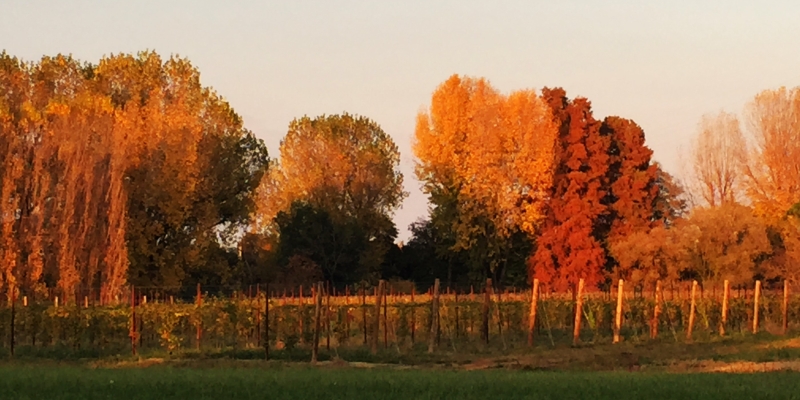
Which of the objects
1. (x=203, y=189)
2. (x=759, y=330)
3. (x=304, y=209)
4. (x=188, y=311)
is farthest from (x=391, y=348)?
(x=304, y=209)

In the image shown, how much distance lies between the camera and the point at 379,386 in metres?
16.3

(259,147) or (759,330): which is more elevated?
(259,147)

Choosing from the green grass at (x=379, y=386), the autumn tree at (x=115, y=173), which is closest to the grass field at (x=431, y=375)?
the green grass at (x=379, y=386)

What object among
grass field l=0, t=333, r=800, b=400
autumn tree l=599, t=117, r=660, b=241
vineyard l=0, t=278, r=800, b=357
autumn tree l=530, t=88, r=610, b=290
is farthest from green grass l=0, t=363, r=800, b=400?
autumn tree l=599, t=117, r=660, b=241

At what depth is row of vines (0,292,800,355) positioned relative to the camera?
2886 centimetres

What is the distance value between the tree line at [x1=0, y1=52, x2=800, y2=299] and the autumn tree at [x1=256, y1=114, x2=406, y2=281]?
12 centimetres

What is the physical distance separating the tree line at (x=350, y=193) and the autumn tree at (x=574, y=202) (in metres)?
0.11

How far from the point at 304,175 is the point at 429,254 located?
29.5ft

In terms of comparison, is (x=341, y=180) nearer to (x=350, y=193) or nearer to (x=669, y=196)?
(x=350, y=193)

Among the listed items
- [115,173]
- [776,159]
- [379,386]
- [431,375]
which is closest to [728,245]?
[776,159]

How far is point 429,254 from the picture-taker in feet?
212

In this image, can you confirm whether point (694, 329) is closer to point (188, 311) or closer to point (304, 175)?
point (188, 311)

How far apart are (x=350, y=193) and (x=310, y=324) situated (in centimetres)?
3203

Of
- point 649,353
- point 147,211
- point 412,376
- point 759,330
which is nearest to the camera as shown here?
point 412,376
